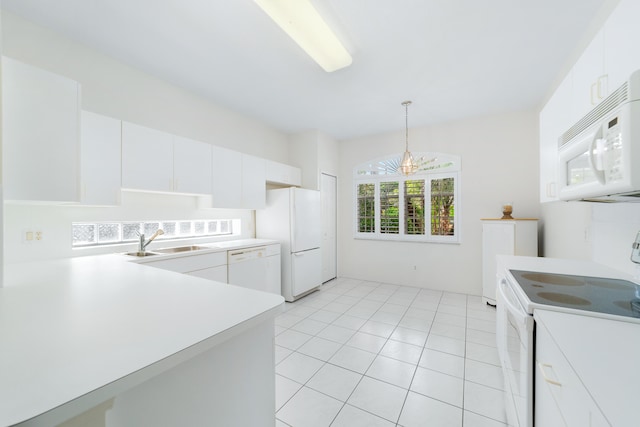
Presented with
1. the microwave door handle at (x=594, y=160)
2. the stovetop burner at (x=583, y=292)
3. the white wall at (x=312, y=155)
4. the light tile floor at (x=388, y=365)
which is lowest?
the light tile floor at (x=388, y=365)

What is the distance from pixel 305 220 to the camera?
157 inches

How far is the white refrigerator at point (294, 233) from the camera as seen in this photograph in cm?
376

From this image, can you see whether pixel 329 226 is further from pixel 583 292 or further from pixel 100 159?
pixel 583 292

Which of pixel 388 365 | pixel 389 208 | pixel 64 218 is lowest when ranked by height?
pixel 388 365

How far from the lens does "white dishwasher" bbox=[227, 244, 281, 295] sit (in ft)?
10.0

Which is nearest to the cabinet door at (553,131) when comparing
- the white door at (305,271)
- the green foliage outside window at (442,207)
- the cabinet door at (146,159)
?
the green foliage outside window at (442,207)

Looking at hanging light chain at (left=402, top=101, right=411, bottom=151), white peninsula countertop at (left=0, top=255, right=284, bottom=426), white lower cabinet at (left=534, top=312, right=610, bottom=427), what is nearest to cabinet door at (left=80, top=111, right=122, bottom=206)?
white peninsula countertop at (left=0, top=255, right=284, bottom=426)

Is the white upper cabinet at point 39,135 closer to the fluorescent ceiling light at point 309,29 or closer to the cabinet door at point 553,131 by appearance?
the fluorescent ceiling light at point 309,29

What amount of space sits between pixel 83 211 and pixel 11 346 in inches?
84.9

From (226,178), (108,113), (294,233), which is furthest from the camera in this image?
Result: (294,233)

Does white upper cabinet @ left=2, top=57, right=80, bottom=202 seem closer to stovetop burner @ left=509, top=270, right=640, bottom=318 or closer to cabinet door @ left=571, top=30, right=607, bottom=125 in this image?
stovetop burner @ left=509, top=270, right=640, bottom=318

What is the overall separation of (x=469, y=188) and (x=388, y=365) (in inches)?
123

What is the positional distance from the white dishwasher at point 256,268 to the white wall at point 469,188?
194cm

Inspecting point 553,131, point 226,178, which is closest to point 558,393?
point 553,131
